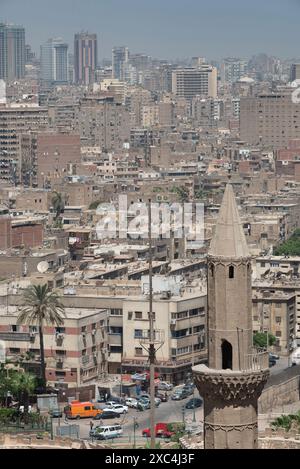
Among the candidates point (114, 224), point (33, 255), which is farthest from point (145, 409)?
point (114, 224)

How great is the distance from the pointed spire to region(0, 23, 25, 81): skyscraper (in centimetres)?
7389

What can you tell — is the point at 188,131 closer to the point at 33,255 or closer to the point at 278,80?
the point at 278,80

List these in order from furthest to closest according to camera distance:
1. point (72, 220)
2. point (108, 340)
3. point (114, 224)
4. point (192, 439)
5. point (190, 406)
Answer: point (72, 220)
point (114, 224)
point (108, 340)
point (190, 406)
point (192, 439)

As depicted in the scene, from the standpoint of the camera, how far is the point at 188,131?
75875mm

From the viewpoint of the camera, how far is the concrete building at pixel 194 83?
3831 inches

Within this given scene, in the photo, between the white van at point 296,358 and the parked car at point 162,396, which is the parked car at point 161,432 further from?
the white van at point 296,358

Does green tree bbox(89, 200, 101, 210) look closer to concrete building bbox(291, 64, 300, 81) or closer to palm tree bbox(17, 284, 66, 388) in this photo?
palm tree bbox(17, 284, 66, 388)

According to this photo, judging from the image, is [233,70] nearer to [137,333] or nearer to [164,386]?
[137,333]

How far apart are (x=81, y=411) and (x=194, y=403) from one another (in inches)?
47.4

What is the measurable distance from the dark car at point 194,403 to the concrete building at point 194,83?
3038 inches

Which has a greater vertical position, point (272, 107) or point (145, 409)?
point (272, 107)

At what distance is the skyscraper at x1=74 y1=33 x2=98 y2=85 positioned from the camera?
9600cm

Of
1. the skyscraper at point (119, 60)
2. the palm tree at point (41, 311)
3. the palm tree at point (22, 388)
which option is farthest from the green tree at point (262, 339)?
the skyscraper at point (119, 60)

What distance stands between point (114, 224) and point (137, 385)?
47.4ft
